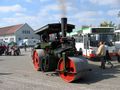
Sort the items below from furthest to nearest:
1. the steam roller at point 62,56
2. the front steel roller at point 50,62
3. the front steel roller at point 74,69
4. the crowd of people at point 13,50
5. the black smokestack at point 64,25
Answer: the crowd of people at point 13,50
the front steel roller at point 50,62
the black smokestack at point 64,25
the steam roller at point 62,56
the front steel roller at point 74,69

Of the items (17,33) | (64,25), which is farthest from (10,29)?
(64,25)

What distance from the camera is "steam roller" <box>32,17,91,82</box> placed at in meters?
12.2

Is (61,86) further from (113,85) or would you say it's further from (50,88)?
(113,85)

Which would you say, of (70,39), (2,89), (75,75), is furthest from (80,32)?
(2,89)

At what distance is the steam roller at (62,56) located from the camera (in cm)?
1219

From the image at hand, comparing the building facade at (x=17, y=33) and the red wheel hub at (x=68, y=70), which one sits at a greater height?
the building facade at (x=17, y=33)

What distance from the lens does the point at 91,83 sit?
11.8 meters

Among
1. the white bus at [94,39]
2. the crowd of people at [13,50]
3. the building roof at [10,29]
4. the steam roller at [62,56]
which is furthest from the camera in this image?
the building roof at [10,29]

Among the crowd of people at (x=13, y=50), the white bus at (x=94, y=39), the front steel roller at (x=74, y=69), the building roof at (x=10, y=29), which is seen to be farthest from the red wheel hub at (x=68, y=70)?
the building roof at (x=10, y=29)

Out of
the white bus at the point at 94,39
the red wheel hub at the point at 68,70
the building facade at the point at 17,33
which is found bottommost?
the red wheel hub at the point at 68,70

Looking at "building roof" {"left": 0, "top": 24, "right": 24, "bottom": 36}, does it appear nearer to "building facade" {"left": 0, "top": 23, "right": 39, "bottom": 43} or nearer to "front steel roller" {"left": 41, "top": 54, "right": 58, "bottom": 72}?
"building facade" {"left": 0, "top": 23, "right": 39, "bottom": 43}

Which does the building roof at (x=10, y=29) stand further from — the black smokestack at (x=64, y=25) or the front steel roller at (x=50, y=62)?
the black smokestack at (x=64, y=25)

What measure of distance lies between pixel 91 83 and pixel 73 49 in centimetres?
201

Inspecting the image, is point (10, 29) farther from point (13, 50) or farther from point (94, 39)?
point (94, 39)
